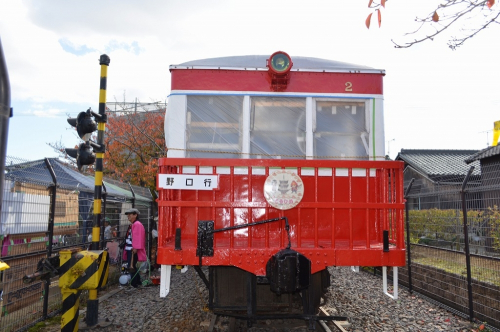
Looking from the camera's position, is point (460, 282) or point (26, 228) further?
point (460, 282)

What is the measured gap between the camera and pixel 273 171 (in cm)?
399

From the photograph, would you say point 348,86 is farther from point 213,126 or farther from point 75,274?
point 75,274

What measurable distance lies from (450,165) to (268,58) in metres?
20.4

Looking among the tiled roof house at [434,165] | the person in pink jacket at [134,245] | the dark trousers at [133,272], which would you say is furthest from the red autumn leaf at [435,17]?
the tiled roof house at [434,165]

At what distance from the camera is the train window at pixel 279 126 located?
450 centimetres

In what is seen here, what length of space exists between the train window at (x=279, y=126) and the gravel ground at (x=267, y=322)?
243 cm

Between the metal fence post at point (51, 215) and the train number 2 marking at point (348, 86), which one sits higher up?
the train number 2 marking at point (348, 86)

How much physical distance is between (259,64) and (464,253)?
4.63 meters

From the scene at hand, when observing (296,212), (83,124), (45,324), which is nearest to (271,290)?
(296,212)

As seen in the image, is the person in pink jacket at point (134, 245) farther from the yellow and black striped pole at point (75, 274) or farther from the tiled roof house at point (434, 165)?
the tiled roof house at point (434, 165)

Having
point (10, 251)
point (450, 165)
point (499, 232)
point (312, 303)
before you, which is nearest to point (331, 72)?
point (312, 303)

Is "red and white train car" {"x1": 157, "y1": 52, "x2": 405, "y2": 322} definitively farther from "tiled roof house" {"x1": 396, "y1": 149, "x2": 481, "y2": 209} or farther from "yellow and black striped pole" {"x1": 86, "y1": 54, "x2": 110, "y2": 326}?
"tiled roof house" {"x1": 396, "y1": 149, "x2": 481, "y2": 209}

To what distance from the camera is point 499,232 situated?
18.7ft

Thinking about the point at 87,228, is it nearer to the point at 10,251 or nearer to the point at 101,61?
the point at 10,251
